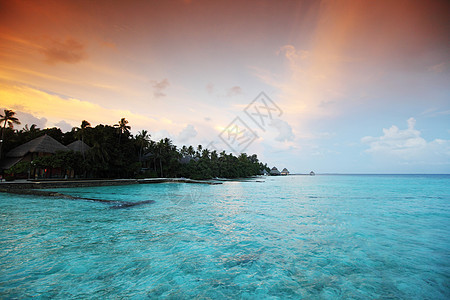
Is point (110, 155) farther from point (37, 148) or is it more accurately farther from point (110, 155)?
point (37, 148)

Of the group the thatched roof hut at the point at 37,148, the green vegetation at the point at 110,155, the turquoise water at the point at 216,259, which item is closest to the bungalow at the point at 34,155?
the thatched roof hut at the point at 37,148

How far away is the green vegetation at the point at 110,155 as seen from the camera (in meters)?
24.5

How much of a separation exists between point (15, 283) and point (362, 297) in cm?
598

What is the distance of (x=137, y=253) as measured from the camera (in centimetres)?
491

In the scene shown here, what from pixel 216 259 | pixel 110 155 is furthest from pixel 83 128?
pixel 216 259

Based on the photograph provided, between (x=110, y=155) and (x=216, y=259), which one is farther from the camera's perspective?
(x=110, y=155)

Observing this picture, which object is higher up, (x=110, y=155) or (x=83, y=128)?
(x=83, y=128)

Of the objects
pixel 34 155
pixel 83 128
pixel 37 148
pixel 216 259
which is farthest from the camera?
pixel 83 128

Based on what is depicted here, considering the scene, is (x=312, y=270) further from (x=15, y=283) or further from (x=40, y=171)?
(x=40, y=171)

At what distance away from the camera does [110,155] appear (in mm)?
29734

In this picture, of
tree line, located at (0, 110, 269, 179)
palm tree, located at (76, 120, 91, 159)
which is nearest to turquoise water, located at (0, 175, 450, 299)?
tree line, located at (0, 110, 269, 179)

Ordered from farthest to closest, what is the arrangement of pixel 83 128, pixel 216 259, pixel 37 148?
pixel 83 128
pixel 37 148
pixel 216 259

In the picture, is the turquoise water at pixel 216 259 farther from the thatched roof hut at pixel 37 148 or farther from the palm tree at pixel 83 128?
the palm tree at pixel 83 128

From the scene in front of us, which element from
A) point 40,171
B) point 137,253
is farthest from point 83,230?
point 40,171
